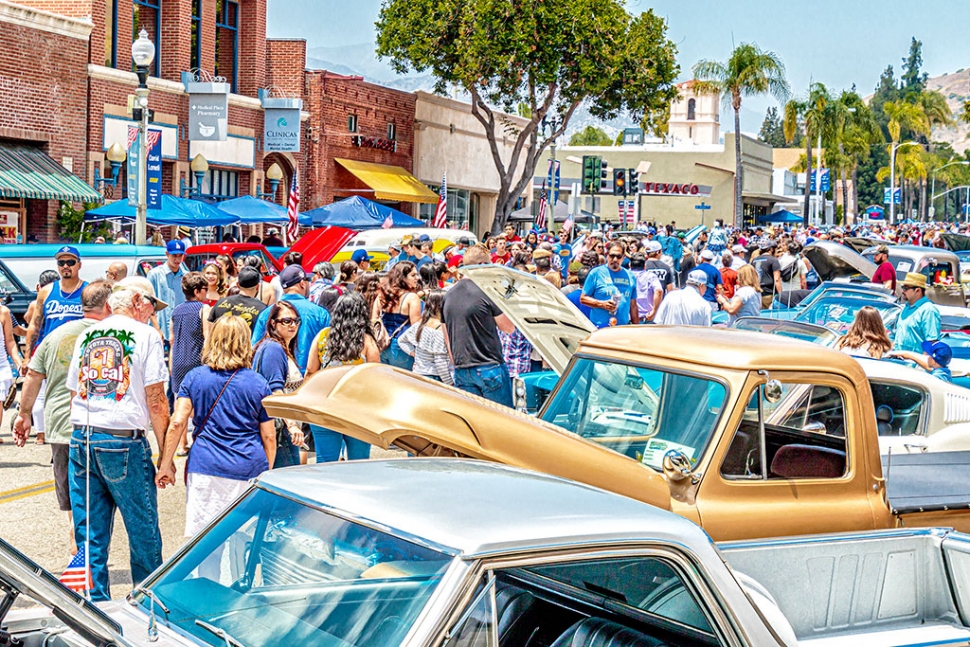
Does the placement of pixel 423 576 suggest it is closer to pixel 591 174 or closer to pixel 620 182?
pixel 591 174

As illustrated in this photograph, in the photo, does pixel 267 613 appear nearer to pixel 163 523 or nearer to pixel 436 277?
pixel 163 523

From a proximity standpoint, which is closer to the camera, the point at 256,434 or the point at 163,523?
the point at 256,434

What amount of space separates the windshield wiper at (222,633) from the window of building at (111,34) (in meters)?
26.8

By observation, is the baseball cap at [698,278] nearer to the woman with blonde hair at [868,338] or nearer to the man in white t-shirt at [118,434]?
the woman with blonde hair at [868,338]

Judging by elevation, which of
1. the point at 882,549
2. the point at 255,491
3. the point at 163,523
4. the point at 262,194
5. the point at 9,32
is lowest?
the point at 163,523

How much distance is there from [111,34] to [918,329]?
2276cm

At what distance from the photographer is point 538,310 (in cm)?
815

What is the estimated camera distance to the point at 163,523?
8.55 m

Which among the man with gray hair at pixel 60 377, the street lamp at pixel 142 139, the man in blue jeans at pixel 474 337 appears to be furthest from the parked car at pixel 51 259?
the man with gray hair at pixel 60 377

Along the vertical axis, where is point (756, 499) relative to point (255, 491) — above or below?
below

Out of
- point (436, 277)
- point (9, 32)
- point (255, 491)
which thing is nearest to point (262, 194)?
point (9, 32)

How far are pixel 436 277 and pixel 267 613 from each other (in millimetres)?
8348

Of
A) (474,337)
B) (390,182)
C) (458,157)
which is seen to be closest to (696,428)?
(474,337)

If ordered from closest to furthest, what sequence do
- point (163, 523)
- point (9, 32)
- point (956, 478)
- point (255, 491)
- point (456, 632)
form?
point (456, 632)
point (255, 491)
point (956, 478)
point (163, 523)
point (9, 32)
